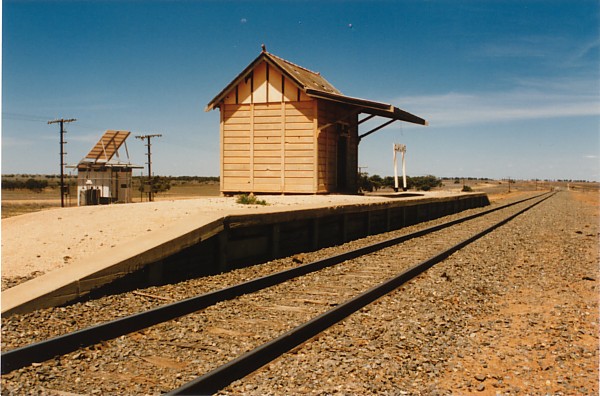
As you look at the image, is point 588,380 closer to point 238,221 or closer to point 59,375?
point 59,375

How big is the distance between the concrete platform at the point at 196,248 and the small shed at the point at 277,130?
187 inches

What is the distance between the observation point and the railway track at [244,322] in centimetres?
396

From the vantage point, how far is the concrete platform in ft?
18.3

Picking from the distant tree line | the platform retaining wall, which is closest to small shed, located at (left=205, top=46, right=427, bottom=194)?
the platform retaining wall

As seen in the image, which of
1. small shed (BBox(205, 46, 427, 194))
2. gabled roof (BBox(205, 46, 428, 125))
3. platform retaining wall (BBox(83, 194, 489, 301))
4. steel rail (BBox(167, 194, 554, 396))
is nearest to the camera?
steel rail (BBox(167, 194, 554, 396))

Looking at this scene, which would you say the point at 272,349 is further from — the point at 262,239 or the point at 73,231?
the point at 73,231

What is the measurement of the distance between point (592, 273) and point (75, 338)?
8.31m

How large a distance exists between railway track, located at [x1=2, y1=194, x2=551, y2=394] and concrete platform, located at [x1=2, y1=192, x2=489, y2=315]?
1.15 meters

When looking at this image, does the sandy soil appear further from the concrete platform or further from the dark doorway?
the dark doorway

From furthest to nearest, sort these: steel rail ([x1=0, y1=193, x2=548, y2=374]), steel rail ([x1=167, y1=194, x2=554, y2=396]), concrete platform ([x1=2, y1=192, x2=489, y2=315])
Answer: concrete platform ([x1=2, y1=192, x2=489, y2=315]), steel rail ([x1=0, y1=193, x2=548, y2=374]), steel rail ([x1=167, y1=194, x2=554, y2=396])

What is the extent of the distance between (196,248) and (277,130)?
1092cm

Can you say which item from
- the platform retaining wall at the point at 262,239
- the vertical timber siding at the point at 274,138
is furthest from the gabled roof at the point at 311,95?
the platform retaining wall at the point at 262,239

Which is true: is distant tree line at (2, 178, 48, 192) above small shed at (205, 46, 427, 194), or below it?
below

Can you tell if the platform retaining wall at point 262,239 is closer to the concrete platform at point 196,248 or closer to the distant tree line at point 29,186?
the concrete platform at point 196,248
